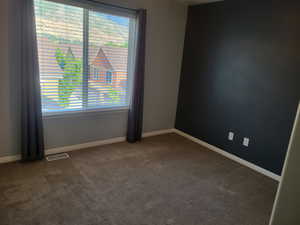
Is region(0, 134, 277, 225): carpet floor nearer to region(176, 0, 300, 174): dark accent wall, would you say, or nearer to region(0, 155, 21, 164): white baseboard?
region(0, 155, 21, 164): white baseboard

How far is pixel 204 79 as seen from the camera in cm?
377

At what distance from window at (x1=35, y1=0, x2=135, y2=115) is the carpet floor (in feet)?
2.75

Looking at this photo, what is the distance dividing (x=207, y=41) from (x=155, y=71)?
3.28 ft

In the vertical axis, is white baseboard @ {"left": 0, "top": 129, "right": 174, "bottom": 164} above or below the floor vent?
above

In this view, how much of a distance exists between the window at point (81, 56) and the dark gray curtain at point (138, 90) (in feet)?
0.55

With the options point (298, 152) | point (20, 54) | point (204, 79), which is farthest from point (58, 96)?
point (298, 152)

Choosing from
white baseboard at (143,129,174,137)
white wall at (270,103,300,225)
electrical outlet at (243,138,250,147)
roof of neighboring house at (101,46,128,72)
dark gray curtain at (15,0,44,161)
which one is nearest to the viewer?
white wall at (270,103,300,225)

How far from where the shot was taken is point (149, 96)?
3.94 metres

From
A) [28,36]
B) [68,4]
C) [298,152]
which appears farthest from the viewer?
[68,4]

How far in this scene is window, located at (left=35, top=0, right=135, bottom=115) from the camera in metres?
2.80

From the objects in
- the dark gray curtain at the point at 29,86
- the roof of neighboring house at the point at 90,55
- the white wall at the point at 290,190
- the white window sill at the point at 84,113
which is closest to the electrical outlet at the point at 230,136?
the white window sill at the point at 84,113

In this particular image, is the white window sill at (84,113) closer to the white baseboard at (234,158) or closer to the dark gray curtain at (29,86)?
the dark gray curtain at (29,86)

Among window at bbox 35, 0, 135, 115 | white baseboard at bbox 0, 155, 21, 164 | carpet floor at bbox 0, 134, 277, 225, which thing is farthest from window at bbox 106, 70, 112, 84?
white baseboard at bbox 0, 155, 21, 164

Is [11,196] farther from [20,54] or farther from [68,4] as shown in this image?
[68,4]
